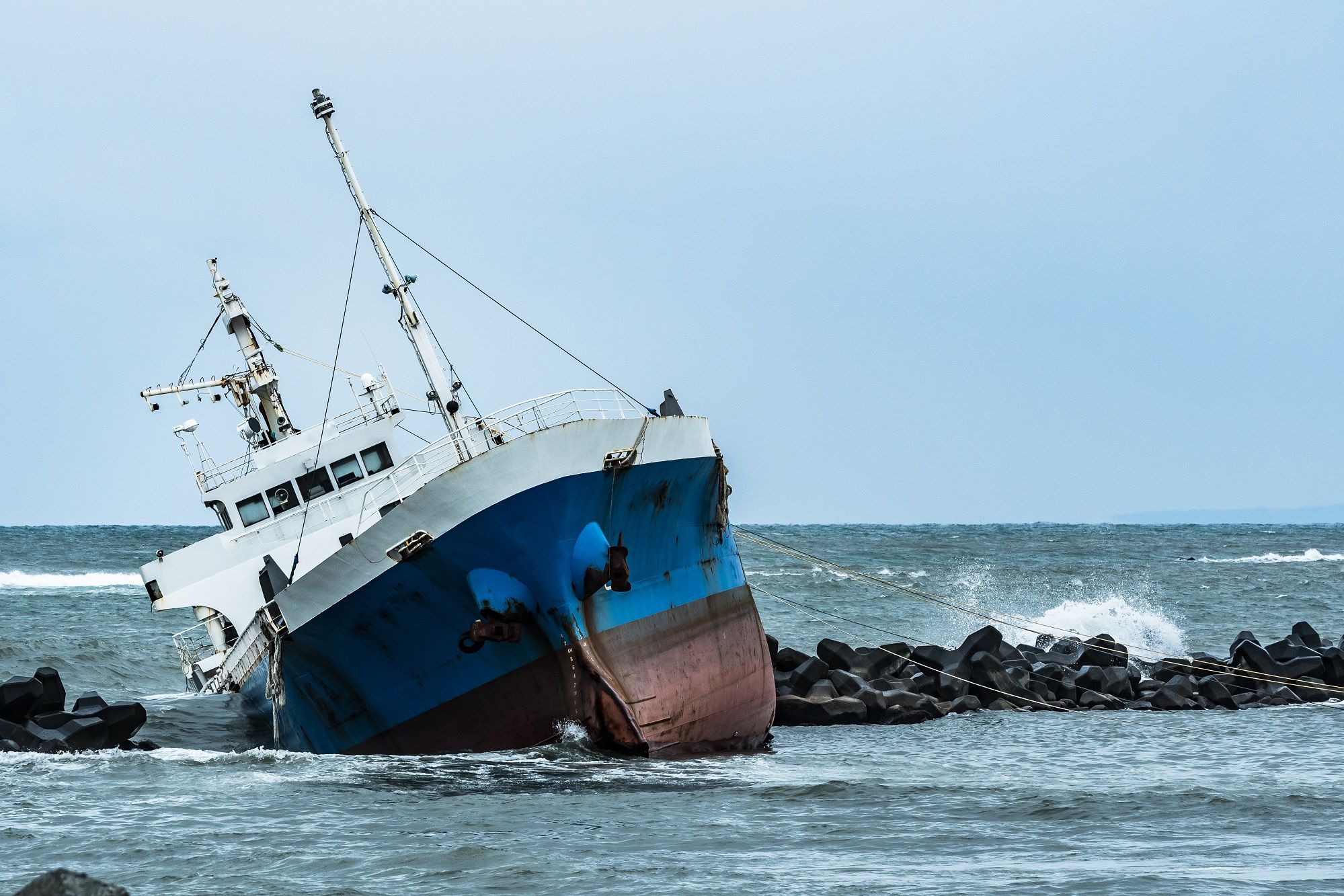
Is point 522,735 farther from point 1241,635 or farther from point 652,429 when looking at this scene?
point 1241,635

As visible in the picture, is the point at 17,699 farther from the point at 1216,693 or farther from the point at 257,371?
the point at 1216,693

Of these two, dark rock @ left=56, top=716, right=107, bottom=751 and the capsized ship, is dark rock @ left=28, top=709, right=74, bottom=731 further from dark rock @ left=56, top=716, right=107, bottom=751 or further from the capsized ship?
the capsized ship

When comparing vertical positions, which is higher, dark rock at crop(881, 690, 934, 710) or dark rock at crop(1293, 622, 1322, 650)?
dark rock at crop(881, 690, 934, 710)

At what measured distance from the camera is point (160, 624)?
131 ft

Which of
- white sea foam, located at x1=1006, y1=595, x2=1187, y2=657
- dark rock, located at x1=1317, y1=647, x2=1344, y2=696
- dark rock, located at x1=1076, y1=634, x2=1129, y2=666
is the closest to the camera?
dark rock, located at x1=1317, y1=647, x2=1344, y2=696

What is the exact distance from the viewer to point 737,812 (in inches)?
450

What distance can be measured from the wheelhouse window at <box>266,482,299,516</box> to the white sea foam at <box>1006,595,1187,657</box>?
15.3m

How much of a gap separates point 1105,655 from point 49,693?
54.0ft

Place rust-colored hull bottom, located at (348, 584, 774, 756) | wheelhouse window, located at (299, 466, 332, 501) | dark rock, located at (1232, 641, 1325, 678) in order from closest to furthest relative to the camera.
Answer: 1. rust-colored hull bottom, located at (348, 584, 774, 756)
2. wheelhouse window, located at (299, 466, 332, 501)
3. dark rock, located at (1232, 641, 1325, 678)

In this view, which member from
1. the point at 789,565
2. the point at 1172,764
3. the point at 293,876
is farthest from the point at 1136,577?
the point at 293,876

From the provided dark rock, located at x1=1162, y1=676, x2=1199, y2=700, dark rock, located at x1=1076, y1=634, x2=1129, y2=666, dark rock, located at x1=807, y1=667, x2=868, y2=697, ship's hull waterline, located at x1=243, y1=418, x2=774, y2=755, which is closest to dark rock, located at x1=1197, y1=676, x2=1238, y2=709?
dark rock, located at x1=1162, y1=676, x2=1199, y2=700

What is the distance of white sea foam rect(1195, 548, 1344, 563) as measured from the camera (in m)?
69.7

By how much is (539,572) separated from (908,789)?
160 inches

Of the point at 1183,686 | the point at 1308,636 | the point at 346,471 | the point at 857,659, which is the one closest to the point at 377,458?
the point at 346,471
